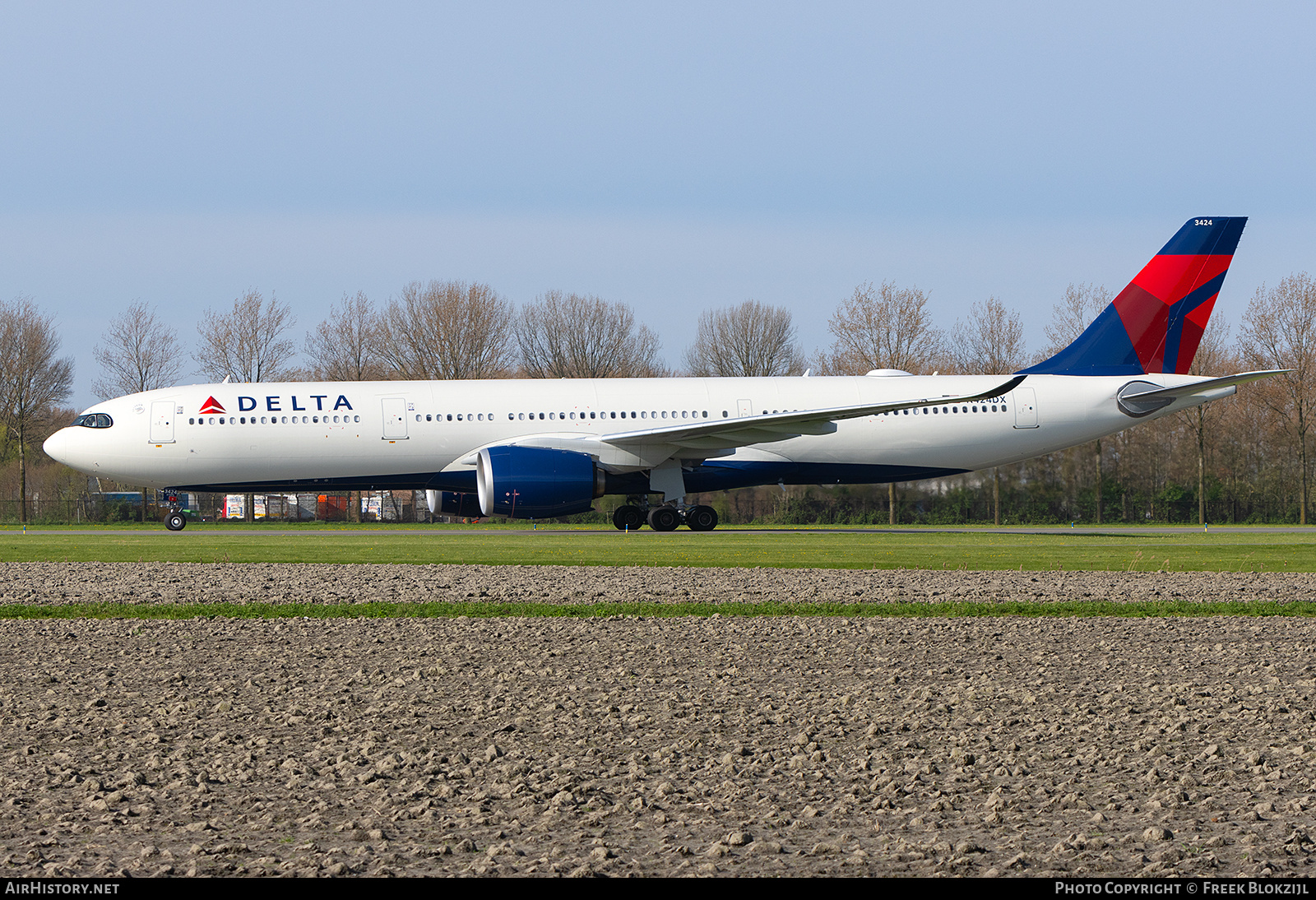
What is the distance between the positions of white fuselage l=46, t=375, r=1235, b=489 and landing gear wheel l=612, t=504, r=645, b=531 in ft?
5.00

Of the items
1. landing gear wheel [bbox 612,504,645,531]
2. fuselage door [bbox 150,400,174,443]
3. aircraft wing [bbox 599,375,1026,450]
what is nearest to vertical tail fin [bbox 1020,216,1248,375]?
aircraft wing [bbox 599,375,1026,450]

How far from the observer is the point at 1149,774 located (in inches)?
185

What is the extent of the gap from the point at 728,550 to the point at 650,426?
23.3 ft

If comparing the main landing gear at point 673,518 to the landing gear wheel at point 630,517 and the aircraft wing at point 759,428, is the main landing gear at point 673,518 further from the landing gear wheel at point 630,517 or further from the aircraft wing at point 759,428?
the aircraft wing at point 759,428

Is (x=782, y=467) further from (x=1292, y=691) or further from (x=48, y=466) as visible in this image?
(x=48, y=466)

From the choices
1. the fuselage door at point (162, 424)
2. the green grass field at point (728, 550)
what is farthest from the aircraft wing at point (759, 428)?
the fuselage door at point (162, 424)

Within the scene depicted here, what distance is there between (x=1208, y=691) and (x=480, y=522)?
29891mm

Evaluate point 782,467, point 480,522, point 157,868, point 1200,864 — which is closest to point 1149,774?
point 1200,864

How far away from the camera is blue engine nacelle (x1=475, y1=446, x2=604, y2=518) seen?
22.3 metres

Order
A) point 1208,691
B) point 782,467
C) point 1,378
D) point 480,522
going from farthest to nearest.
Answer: point 1,378
point 480,522
point 782,467
point 1208,691

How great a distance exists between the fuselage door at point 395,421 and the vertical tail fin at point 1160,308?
13.6m

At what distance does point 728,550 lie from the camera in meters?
17.9

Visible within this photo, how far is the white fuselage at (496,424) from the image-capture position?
2388 cm

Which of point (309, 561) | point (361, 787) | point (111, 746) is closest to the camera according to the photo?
point (361, 787)
